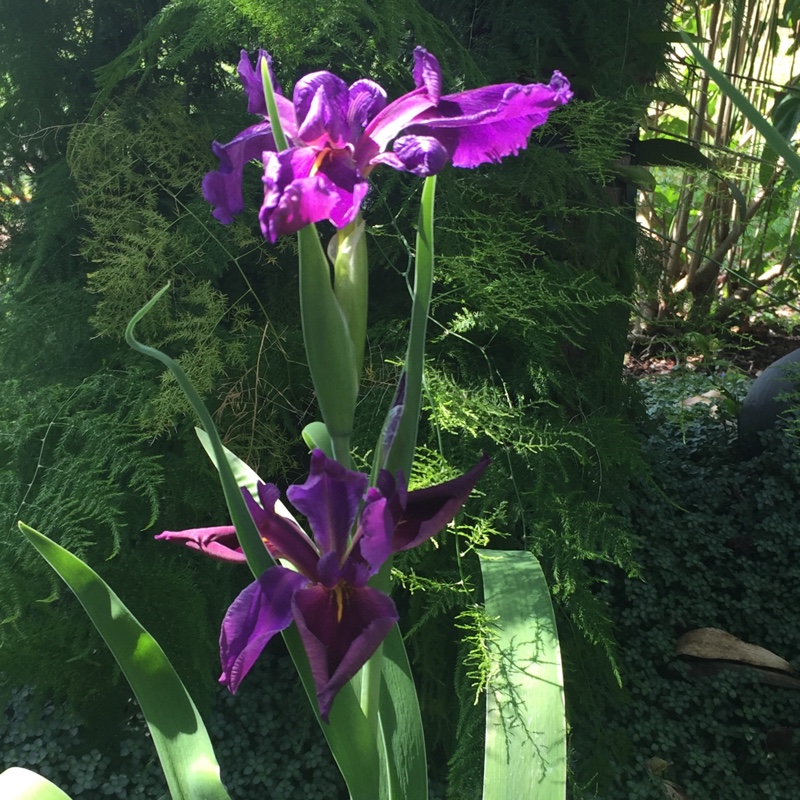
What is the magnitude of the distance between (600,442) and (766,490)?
644mm

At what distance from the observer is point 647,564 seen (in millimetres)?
1257

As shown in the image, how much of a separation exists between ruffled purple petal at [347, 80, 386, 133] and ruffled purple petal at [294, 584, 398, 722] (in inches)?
10.3

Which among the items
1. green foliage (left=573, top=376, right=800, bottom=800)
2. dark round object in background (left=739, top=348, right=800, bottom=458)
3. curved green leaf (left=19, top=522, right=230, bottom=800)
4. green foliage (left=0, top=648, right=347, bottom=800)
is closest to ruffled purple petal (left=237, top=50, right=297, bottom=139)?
curved green leaf (left=19, top=522, right=230, bottom=800)

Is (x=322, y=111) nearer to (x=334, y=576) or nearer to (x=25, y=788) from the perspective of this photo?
(x=334, y=576)

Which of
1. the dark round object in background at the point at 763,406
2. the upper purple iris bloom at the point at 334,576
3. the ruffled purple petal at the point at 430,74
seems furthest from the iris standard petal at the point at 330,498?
the dark round object in background at the point at 763,406

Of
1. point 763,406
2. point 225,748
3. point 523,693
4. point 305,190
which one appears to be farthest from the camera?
point 763,406

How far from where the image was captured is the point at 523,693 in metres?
0.56

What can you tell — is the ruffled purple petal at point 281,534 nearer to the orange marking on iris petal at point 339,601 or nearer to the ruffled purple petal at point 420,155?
the orange marking on iris petal at point 339,601

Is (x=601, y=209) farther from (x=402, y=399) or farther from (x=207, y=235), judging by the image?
(x=402, y=399)

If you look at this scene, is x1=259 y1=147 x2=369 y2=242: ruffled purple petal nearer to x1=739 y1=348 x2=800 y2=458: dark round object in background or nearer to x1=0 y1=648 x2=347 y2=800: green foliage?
x1=0 y1=648 x2=347 y2=800: green foliage

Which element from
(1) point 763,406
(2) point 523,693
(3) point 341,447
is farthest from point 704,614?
(3) point 341,447

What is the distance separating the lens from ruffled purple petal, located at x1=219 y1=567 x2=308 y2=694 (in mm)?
371

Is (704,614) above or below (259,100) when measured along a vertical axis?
below

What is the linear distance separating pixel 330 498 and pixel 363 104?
23 cm
